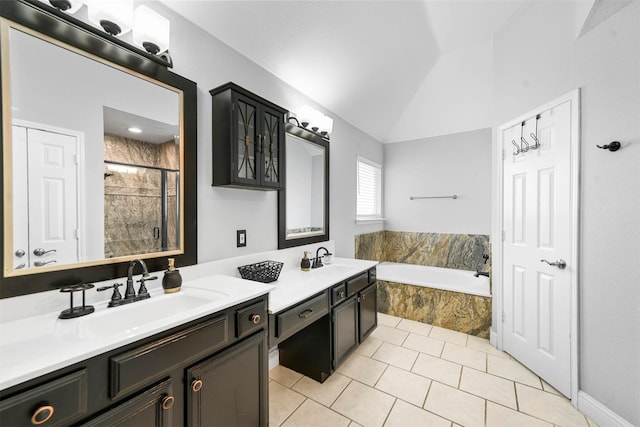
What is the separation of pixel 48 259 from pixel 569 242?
3015 mm

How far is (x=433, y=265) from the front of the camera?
4.05 metres

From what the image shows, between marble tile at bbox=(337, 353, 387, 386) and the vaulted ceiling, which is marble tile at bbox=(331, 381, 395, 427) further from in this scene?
the vaulted ceiling

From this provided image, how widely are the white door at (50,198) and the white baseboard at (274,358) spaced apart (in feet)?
5.22

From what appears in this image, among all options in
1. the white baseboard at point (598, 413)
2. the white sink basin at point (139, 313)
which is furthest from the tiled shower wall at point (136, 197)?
the white baseboard at point (598, 413)

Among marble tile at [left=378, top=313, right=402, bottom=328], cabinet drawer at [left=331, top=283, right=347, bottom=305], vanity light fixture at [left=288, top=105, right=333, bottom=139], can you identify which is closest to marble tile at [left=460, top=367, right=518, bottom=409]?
marble tile at [left=378, top=313, right=402, bottom=328]

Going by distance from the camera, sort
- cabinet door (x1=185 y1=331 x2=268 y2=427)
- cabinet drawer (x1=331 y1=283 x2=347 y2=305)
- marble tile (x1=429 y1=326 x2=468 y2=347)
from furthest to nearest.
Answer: marble tile (x1=429 y1=326 x2=468 y2=347) < cabinet drawer (x1=331 y1=283 x2=347 y2=305) < cabinet door (x1=185 y1=331 x2=268 y2=427)

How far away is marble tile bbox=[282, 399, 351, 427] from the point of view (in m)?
1.64

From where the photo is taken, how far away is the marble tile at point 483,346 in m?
2.47

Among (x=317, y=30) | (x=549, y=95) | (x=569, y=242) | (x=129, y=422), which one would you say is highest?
(x=317, y=30)

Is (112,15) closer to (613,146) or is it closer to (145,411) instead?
(145,411)

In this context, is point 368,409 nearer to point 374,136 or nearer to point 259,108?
point 259,108

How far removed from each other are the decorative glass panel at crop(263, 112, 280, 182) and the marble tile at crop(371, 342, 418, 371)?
1.84 m

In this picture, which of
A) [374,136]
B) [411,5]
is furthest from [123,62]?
[374,136]

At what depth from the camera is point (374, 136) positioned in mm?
4086
